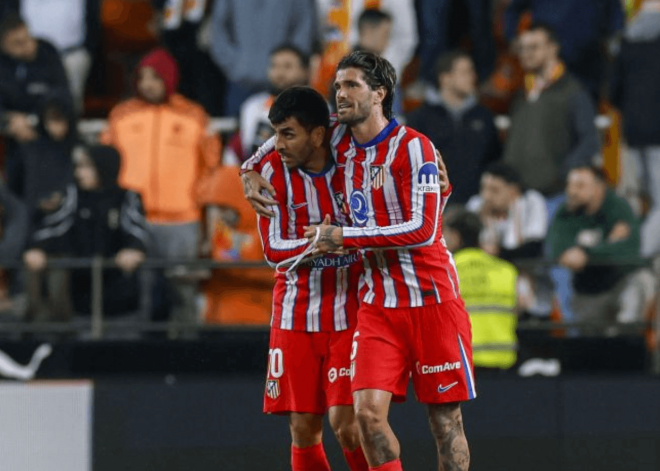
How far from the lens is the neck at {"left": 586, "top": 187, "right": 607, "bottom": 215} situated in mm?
11023

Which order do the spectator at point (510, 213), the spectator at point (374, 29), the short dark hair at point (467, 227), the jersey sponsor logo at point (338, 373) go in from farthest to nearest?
the spectator at point (374, 29) < the spectator at point (510, 213) < the short dark hair at point (467, 227) < the jersey sponsor logo at point (338, 373)

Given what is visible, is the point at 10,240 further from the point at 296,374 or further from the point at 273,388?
the point at 296,374

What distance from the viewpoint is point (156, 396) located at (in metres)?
9.95

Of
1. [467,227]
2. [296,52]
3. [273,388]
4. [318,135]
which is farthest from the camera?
[296,52]

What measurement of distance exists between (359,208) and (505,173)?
12.5ft

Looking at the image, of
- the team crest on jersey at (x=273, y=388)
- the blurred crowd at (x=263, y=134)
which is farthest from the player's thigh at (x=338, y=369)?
the blurred crowd at (x=263, y=134)

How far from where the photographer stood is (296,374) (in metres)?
7.78

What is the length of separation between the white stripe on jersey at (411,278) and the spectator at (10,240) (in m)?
4.26

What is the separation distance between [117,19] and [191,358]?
3593 millimetres

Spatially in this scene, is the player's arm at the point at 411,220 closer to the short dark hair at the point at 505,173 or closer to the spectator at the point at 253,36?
the short dark hair at the point at 505,173

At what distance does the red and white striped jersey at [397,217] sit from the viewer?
737 centimetres

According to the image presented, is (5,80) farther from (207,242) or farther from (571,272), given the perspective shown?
(571,272)

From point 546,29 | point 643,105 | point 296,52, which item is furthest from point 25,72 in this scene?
point 643,105

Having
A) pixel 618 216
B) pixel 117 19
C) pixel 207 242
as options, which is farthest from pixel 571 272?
pixel 117 19
